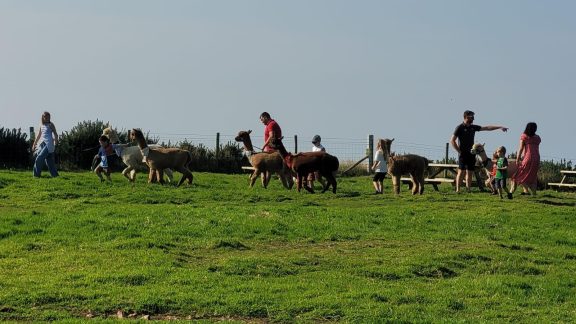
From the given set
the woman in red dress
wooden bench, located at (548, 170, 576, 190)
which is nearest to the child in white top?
the woman in red dress

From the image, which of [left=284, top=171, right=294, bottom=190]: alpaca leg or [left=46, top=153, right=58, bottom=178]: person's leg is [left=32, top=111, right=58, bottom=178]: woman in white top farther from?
[left=284, top=171, right=294, bottom=190]: alpaca leg

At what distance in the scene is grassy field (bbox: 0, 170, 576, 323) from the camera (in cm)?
1094

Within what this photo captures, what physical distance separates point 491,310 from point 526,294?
1.17 metres

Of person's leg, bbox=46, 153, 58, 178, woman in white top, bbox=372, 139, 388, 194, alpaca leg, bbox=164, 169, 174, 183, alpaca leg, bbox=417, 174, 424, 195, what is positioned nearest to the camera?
alpaca leg, bbox=417, 174, 424, 195

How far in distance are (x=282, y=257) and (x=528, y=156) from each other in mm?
10423

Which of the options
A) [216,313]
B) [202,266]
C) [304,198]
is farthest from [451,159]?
[216,313]

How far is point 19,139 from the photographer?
33844 mm

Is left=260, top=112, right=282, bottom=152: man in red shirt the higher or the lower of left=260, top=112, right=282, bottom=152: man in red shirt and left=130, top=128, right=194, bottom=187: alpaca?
the higher

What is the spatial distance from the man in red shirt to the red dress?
530cm

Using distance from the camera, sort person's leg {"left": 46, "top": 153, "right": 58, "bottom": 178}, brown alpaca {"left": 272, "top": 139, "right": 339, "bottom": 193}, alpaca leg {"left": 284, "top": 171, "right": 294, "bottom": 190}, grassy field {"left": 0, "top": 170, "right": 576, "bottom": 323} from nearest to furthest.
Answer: grassy field {"left": 0, "top": 170, "right": 576, "bottom": 323} → brown alpaca {"left": 272, "top": 139, "right": 339, "bottom": 193} → alpaca leg {"left": 284, "top": 171, "right": 294, "bottom": 190} → person's leg {"left": 46, "top": 153, "right": 58, "bottom": 178}

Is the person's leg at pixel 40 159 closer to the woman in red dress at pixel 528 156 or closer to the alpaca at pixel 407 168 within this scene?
the alpaca at pixel 407 168

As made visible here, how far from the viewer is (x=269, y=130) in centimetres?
2408

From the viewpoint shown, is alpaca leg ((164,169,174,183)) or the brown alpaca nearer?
the brown alpaca

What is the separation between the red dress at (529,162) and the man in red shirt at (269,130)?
→ 17.4 ft
